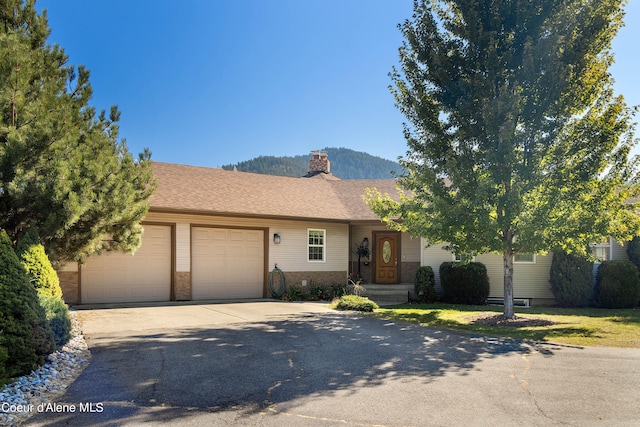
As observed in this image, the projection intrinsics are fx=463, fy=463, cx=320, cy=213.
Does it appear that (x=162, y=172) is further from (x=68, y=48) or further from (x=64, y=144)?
(x=64, y=144)

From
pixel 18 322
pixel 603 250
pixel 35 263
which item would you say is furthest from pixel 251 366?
pixel 603 250

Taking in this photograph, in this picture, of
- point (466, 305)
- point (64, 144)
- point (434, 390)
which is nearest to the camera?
point (434, 390)

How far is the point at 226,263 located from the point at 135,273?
9.43ft

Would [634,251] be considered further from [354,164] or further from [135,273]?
[354,164]

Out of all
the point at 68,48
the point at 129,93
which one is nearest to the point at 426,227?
the point at 68,48

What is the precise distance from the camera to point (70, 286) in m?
12.8

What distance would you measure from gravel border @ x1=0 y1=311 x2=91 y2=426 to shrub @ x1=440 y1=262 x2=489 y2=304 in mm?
11703

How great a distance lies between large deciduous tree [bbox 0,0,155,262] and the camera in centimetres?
747

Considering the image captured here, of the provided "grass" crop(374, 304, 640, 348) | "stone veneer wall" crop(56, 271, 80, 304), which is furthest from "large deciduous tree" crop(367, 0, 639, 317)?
"stone veneer wall" crop(56, 271, 80, 304)

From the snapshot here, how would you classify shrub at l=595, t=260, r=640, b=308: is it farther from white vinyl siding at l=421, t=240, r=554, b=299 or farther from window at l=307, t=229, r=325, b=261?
window at l=307, t=229, r=325, b=261

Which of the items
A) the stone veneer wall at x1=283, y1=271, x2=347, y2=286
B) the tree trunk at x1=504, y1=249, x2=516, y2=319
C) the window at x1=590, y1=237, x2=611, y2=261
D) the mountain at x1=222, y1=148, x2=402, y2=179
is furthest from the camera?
the mountain at x1=222, y1=148, x2=402, y2=179

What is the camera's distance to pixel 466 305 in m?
15.2

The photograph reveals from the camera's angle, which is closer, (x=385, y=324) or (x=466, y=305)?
(x=385, y=324)

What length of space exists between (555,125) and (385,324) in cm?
572
